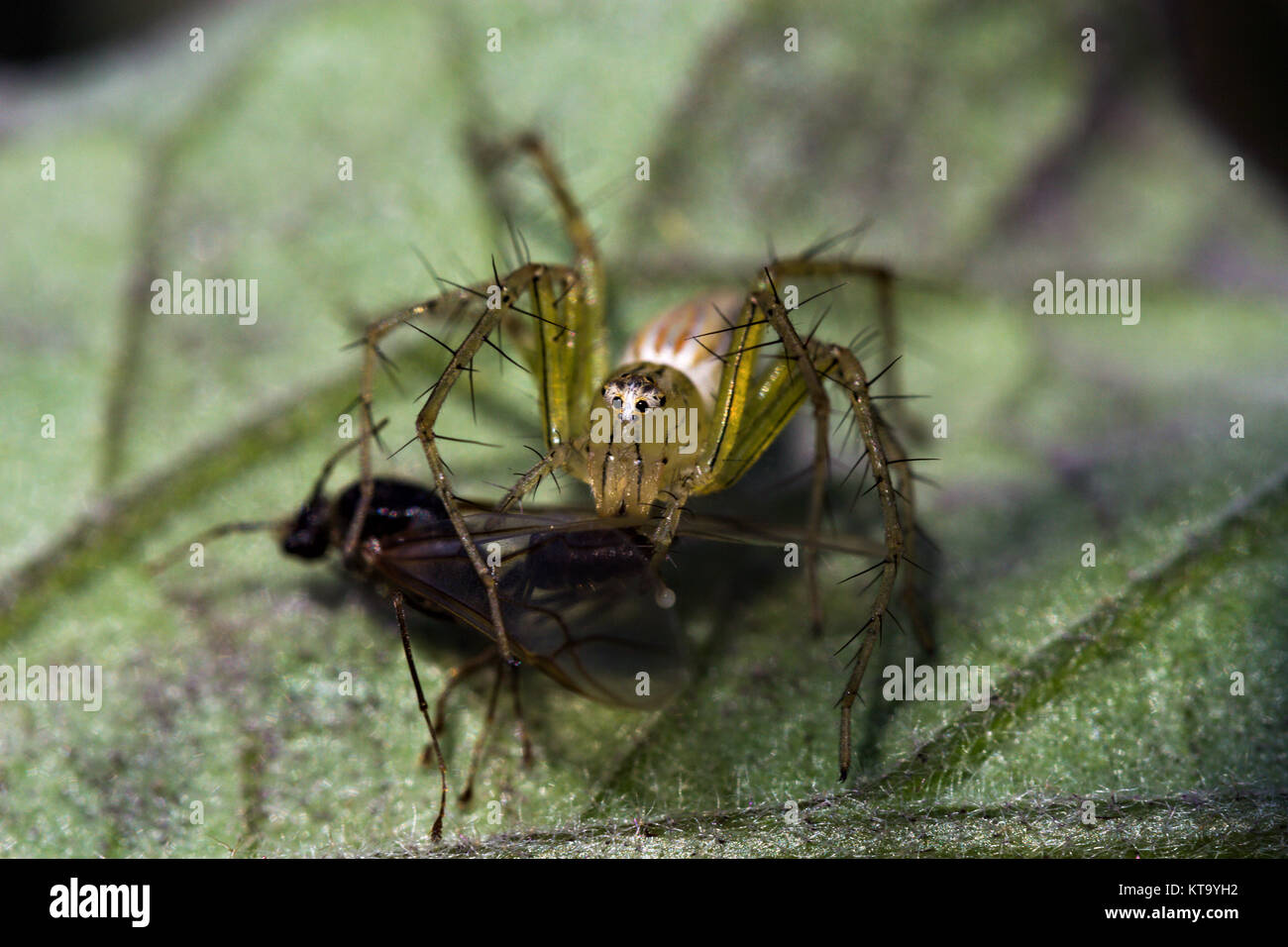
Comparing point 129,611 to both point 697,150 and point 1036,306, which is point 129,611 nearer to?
point 697,150

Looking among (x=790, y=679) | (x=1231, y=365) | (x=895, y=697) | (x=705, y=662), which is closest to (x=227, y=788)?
(x=705, y=662)

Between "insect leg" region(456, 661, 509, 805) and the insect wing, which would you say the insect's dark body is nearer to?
the insect wing

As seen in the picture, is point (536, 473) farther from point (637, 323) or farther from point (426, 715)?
point (637, 323)

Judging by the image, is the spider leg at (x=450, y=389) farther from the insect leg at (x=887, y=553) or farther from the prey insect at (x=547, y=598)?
the insect leg at (x=887, y=553)

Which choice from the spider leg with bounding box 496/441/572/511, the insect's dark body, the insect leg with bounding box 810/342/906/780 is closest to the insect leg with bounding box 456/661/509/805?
the insect's dark body

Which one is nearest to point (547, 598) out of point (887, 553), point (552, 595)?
point (552, 595)

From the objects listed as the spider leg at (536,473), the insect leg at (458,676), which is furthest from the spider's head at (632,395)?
the insect leg at (458,676)

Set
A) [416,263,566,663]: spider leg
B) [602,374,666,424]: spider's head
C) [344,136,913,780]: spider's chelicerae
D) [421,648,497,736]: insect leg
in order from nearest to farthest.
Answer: [416,263,566,663]: spider leg < [344,136,913,780]: spider's chelicerae < [421,648,497,736]: insect leg < [602,374,666,424]: spider's head
